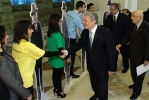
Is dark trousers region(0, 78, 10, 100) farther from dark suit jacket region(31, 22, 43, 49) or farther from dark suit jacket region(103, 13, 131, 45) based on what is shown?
dark suit jacket region(103, 13, 131, 45)

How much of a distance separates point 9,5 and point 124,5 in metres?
3.51

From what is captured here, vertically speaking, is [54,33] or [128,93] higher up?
[54,33]

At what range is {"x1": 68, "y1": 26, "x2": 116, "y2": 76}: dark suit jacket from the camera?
8.09ft

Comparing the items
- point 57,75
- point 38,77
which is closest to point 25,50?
point 38,77

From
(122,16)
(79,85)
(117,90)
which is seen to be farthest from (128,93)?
(122,16)

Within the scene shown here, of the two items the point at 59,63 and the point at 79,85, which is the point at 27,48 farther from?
the point at 79,85

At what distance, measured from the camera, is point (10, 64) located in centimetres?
174

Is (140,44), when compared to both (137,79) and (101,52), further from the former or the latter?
(101,52)

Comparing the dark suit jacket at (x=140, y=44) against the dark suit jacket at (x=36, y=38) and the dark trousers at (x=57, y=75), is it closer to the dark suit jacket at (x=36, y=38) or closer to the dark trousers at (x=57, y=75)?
the dark trousers at (x=57, y=75)

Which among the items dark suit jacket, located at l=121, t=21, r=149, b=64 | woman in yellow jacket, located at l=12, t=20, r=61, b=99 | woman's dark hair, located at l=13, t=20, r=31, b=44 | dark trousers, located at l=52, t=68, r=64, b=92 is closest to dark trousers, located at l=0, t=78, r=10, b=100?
woman in yellow jacket, located at l=12, t=20, r=61, b=99

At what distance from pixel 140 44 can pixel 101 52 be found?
2.25ft

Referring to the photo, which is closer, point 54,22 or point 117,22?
point 54,22

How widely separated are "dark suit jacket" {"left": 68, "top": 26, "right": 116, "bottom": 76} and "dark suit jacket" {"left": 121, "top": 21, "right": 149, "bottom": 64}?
57 centimetres

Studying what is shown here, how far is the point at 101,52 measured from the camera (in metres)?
2.54
